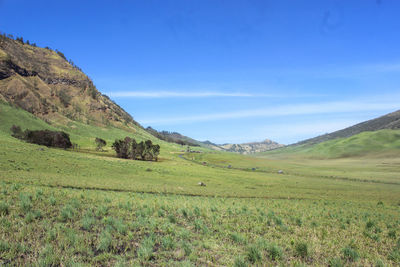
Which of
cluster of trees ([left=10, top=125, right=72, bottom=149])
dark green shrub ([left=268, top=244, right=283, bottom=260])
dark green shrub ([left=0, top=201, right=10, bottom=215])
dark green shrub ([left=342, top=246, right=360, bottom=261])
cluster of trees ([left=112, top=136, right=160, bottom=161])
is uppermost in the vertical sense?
cluster of trees ([left=10, top=125, right=72, bottom=149])

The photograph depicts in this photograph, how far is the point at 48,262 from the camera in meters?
7.23

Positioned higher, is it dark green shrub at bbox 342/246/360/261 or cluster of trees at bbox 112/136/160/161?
cluster of trees at bbox 112/136/160/161

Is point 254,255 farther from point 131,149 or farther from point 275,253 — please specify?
point 131,149

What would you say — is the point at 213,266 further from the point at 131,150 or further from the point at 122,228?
the point at 131,150

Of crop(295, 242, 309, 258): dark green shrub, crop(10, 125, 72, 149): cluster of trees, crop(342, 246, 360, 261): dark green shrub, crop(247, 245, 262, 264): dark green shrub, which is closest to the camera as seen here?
crop(247, 245, 262, 264): dark green shrub

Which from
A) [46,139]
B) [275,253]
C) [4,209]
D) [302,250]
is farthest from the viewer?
[46,139]

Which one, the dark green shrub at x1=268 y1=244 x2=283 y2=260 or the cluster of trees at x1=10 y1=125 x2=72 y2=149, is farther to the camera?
the cluster of trees at x1=10 y1=125 x2=72 y2=149

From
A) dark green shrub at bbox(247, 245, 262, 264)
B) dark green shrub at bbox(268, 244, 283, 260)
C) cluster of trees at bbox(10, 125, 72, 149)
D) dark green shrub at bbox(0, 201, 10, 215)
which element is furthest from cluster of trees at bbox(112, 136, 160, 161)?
dark green shrub at bbox(268, 244, 283, 260)

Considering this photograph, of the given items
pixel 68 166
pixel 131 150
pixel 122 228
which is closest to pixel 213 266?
pixel 122 228

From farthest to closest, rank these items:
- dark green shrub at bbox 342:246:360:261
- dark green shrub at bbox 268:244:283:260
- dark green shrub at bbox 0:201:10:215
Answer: dark green shrub at bbox 0:201:10:215 → dark green shrub at bbox 342:246:360:261 → dark green shrub at bbox 268:244:283:260

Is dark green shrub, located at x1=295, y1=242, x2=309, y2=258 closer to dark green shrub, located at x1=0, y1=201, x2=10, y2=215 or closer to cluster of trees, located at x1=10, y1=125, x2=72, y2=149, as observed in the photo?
dark green shrub, located at x1=0, y1=201, x2=10, y2=215

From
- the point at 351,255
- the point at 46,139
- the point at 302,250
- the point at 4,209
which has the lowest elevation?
the point at 351,255

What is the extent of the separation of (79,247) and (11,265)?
1913 millimetres

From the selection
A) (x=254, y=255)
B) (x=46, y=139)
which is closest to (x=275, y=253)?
(x=254, y=255)
